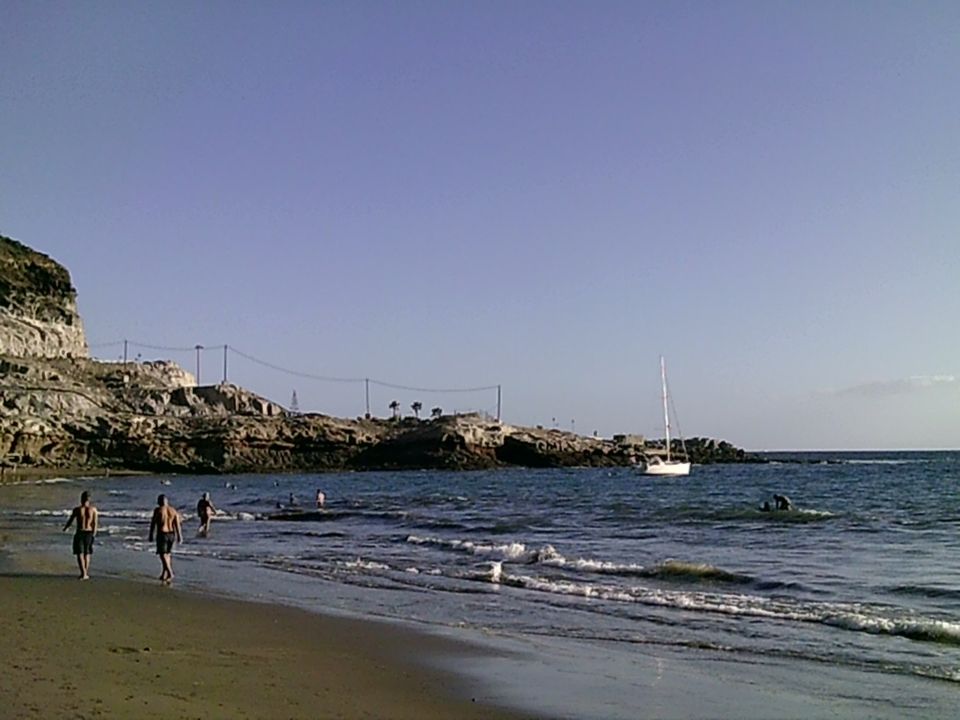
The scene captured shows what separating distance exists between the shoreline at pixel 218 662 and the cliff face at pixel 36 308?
10021 cm

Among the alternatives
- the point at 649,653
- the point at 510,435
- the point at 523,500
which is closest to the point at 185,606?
the point at 649,653

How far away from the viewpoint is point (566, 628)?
594 inches

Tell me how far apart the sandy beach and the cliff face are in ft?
329

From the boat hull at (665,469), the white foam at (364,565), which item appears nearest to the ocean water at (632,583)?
the white foam at (364,565)

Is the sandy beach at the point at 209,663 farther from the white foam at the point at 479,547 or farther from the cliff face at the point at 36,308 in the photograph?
the cliff face at the point at 36,308

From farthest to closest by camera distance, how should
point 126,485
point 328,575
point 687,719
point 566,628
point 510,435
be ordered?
point 510,435 < point 126,485 < point 328,575 < point 566,628 < point 687,719

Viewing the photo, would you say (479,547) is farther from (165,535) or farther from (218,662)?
(218,662)

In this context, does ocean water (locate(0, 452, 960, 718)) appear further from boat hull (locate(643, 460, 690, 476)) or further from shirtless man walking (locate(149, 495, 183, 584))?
boat hull (locate(643, 460, 690, 476))

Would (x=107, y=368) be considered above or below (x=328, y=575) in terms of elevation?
above

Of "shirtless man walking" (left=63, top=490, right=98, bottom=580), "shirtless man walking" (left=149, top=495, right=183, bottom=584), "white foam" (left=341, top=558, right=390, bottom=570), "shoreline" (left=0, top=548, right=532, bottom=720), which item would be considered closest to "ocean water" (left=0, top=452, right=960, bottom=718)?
"white foam" (left=341, top=558, right=390, bottom=570)

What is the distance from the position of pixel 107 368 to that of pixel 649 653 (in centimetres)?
12190

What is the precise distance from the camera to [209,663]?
1102cm

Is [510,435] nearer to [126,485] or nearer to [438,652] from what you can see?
[126,485]

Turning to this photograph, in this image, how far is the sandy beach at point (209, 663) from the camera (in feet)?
29.4
